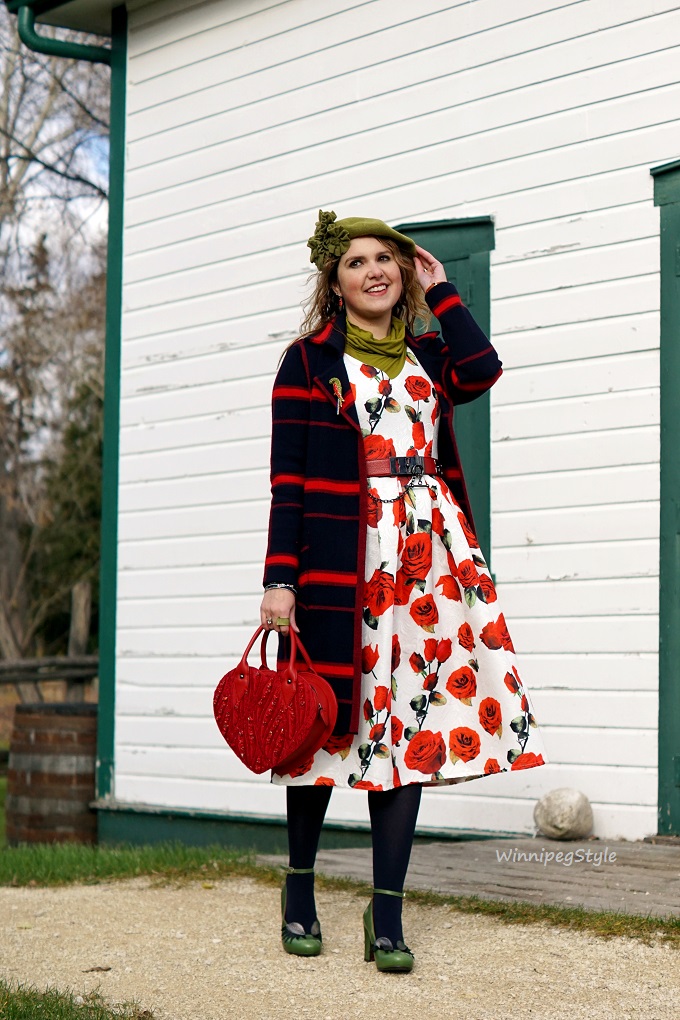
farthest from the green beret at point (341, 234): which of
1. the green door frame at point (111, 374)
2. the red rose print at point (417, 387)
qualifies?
the green door frame at point (111, 374)

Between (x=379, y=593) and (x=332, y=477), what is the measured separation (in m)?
0.33

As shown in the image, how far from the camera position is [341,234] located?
144 inches

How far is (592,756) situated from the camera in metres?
5.41

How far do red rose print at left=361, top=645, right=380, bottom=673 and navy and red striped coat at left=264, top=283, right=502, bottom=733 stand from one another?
0.04m

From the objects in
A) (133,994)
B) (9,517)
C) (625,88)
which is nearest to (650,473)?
(625,88)

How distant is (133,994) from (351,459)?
56.3 inches

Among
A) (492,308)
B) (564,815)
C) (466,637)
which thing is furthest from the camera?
(492,308)

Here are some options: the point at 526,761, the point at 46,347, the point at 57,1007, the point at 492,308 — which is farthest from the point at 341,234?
the point at 46,347

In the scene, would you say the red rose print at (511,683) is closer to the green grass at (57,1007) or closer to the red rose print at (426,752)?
the red rose print at (426,752)

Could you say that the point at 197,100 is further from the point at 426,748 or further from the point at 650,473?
the point at 426,748

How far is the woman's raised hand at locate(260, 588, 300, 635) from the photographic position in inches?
136

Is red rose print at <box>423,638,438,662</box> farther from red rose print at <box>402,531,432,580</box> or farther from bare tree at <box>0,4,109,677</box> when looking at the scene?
bare tree at <box>0,4,109,677</box>

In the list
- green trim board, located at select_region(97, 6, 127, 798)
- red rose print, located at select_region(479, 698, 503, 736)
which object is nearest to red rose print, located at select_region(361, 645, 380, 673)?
red rose print, located at select_region(479, 698, 503, 736)

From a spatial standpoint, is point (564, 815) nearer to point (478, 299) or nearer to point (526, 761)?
point (526, 761)
